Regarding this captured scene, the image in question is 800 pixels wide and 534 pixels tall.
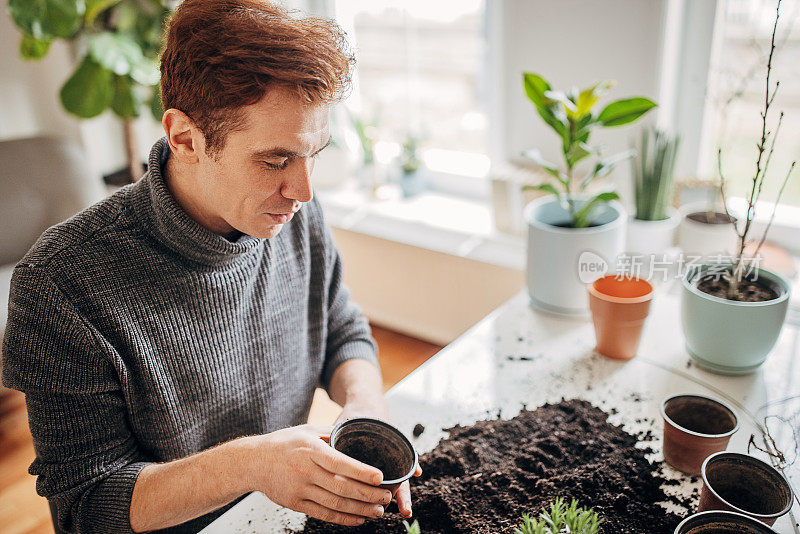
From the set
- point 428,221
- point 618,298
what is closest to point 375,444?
point 618,298

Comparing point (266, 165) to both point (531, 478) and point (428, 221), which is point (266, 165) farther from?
point (428, 221)

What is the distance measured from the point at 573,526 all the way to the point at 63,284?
769mm

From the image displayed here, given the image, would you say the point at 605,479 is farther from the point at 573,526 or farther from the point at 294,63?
the point at 294,63

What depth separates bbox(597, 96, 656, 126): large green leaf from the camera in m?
1.39

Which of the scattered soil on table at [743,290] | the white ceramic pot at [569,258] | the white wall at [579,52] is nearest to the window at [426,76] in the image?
the white wall at [579,52]

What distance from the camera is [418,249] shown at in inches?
99.5

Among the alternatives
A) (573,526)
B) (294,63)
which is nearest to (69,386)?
(294,63)

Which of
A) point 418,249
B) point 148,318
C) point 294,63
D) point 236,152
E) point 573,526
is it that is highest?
point 294,63

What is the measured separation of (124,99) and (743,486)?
2.38 metres

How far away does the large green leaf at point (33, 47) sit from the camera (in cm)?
243

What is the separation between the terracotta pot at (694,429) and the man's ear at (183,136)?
0.81 m

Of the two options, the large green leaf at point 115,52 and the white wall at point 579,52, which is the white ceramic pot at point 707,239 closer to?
the white wall at point 579,52

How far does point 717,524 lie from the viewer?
0.79 m

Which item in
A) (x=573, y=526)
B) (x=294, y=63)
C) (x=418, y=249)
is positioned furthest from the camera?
(x=418, y=249)
